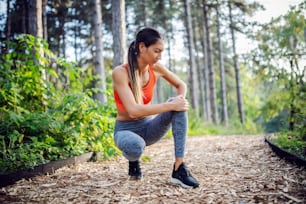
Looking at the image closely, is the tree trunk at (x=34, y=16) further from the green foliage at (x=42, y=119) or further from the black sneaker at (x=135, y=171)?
the black sneaker at (x=135, y=171)

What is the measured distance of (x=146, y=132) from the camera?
2779 mm

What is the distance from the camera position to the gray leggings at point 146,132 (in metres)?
2.53

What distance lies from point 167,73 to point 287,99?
4.02 meters

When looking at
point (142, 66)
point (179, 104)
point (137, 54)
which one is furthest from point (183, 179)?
point (137, 54)

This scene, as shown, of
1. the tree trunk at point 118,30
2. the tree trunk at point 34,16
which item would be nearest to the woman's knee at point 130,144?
Result: the tree trunk at point 118,30

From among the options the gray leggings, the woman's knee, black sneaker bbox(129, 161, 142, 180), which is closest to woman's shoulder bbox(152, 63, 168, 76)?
the gray leggings

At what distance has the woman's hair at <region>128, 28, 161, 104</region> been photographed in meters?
2.56

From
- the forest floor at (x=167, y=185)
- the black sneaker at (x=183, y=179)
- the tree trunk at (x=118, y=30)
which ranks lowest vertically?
the forest floor at (x=167, y=185)

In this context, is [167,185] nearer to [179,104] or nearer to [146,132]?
[146,132]

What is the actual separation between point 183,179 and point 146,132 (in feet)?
1.92

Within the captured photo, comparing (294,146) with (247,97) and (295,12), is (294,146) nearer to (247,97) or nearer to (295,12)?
(295,12)

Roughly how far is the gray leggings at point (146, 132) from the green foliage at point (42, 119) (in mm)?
1119

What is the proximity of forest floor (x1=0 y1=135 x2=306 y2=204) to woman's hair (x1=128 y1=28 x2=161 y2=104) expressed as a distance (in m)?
0.86

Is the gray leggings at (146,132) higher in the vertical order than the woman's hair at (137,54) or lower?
lower
